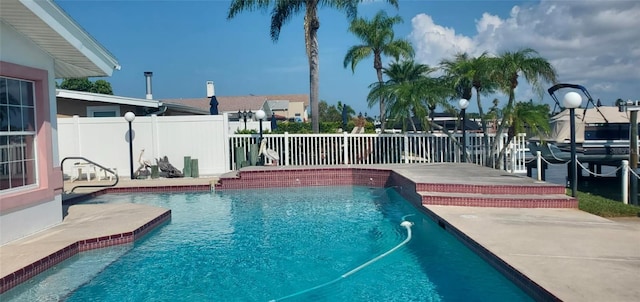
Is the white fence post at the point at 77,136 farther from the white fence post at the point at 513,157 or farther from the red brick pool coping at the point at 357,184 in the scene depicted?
the white fence post at the point at 513,157

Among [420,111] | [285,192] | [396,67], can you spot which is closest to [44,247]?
[285,192]

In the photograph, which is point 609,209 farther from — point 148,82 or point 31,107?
point 148,82

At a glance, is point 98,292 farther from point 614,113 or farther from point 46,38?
point 614,113

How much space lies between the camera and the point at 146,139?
595 inches

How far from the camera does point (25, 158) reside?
6.66 m

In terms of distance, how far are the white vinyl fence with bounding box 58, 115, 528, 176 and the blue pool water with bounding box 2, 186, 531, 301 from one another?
6.35 m

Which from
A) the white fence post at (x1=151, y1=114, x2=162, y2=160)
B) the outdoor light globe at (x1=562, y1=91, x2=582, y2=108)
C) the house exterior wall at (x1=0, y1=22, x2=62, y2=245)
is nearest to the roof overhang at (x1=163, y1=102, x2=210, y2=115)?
the white fence post at (x1=151, y1=114, x2=162, y2=160)

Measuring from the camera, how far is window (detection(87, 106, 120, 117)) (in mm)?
17375

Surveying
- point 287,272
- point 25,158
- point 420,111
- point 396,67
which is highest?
point 396,67

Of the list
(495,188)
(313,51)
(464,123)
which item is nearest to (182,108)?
(313,51)

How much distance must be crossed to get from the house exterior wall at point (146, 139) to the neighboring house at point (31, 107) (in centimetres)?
774

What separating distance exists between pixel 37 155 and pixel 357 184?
8.87 metres

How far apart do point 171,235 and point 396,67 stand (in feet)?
49.5

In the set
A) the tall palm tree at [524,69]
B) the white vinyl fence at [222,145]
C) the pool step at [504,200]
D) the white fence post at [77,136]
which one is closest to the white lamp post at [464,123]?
the white vinyl fence at [222,145]
